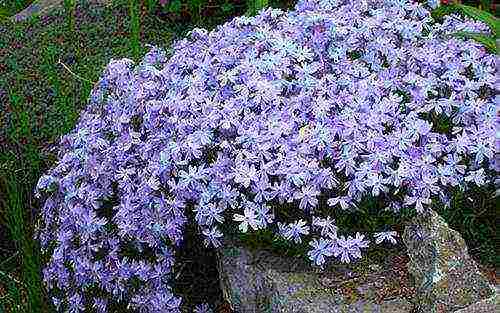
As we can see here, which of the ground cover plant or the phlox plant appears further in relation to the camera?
the ground cover plant

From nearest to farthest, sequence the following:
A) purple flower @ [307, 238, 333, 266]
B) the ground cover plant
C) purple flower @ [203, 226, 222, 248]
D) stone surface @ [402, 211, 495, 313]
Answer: stone surface @ [402, 211, 495, 313]
purple flower @ [307, 238, 333, 266]
purple flower @ [203, 226, 222, 248]
the ground cover plant

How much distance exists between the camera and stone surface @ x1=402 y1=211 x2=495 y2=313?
2617 mm

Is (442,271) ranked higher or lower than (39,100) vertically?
higher

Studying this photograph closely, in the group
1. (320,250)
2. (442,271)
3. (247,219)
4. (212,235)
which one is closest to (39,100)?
(212,235)

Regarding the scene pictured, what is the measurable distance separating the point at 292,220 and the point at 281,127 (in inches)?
11.8

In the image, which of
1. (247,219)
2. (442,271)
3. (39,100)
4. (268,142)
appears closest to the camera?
(442,271)

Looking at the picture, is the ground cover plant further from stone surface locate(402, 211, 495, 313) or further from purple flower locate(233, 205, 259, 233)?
stone surface locate(402, 211, 495, 313)

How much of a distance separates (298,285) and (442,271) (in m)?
0.45

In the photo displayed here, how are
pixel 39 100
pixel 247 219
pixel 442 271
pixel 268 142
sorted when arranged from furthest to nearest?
1. pixel 39 100
2. pixel 268 142
3. pixel 247 219
4. pixel 442 271

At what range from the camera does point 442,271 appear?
2629mm

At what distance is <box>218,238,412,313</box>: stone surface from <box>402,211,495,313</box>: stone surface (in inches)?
3.6

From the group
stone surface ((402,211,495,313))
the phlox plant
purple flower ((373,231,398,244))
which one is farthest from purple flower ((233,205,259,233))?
stone surface ((402,211,495,313))

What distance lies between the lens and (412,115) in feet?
9.58

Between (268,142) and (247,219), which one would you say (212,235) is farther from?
(268,142)
